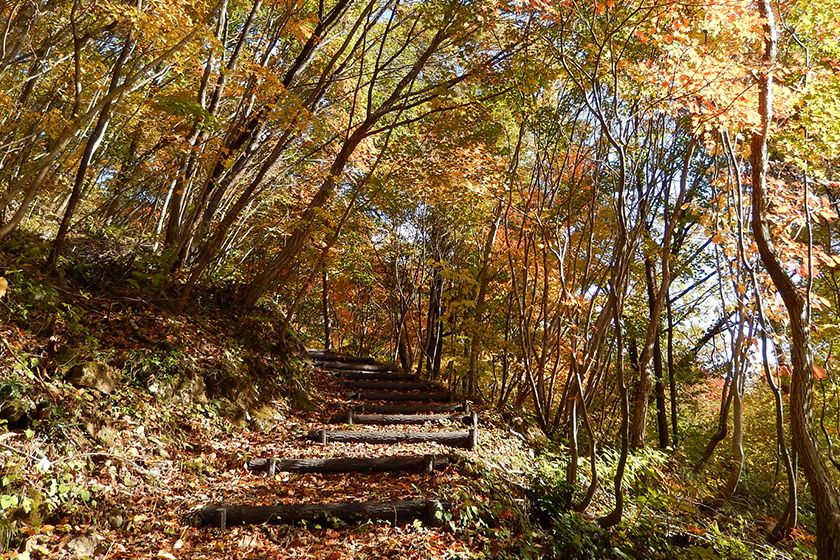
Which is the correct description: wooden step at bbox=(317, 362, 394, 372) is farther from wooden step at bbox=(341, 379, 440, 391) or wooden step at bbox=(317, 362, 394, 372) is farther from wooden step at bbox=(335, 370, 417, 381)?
wooden step at bbox=(341, 379, 440, 391)

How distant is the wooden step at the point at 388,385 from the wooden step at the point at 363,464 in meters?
4.87

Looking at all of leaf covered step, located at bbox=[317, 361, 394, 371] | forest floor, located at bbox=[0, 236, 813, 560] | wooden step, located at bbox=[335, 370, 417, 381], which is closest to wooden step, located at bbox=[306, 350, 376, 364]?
leaf covered step, located at bbox=[317, 361, 394, 371]

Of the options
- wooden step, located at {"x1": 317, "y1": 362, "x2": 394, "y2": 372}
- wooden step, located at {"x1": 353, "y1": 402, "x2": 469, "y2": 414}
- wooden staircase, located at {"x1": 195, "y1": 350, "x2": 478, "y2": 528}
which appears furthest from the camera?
wooden step, located at {"x1": 317, "y1": 362, "x2": 394, "y2": 372}

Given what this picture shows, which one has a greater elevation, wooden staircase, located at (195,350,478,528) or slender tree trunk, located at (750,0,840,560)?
slender tree trunk, located at (750,0,840,560)

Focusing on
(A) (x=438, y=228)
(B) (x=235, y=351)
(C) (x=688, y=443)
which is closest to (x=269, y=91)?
(B) (x=235, y=351)

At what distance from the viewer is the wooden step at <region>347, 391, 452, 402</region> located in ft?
32.2

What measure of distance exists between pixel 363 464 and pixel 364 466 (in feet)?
0.09

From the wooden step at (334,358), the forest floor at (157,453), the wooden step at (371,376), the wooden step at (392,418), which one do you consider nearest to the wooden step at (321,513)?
the forest floor at (157,453)

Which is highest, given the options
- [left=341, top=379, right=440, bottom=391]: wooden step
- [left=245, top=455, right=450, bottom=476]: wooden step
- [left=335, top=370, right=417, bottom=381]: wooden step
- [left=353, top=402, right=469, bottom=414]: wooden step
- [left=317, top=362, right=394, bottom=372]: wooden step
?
[left=317, top=362, right=394, bottom=372]: wooden step

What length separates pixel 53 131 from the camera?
9.31 m

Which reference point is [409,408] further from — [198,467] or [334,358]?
[334,358]

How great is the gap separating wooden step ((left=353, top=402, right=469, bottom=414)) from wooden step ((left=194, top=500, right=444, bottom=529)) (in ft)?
12.7

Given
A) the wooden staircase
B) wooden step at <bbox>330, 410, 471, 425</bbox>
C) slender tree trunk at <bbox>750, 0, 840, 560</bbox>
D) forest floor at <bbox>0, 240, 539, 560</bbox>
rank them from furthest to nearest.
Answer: wooden step at <bbox>330, 410, 471, 425</bbox> < slender tree trunk at <bbox>750, 0, 840, 560</bbox> < the wooden staircase < forest floor at <bbox>0, 240, 539, 560</bbox>

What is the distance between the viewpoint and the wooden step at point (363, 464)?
5.61 meters
